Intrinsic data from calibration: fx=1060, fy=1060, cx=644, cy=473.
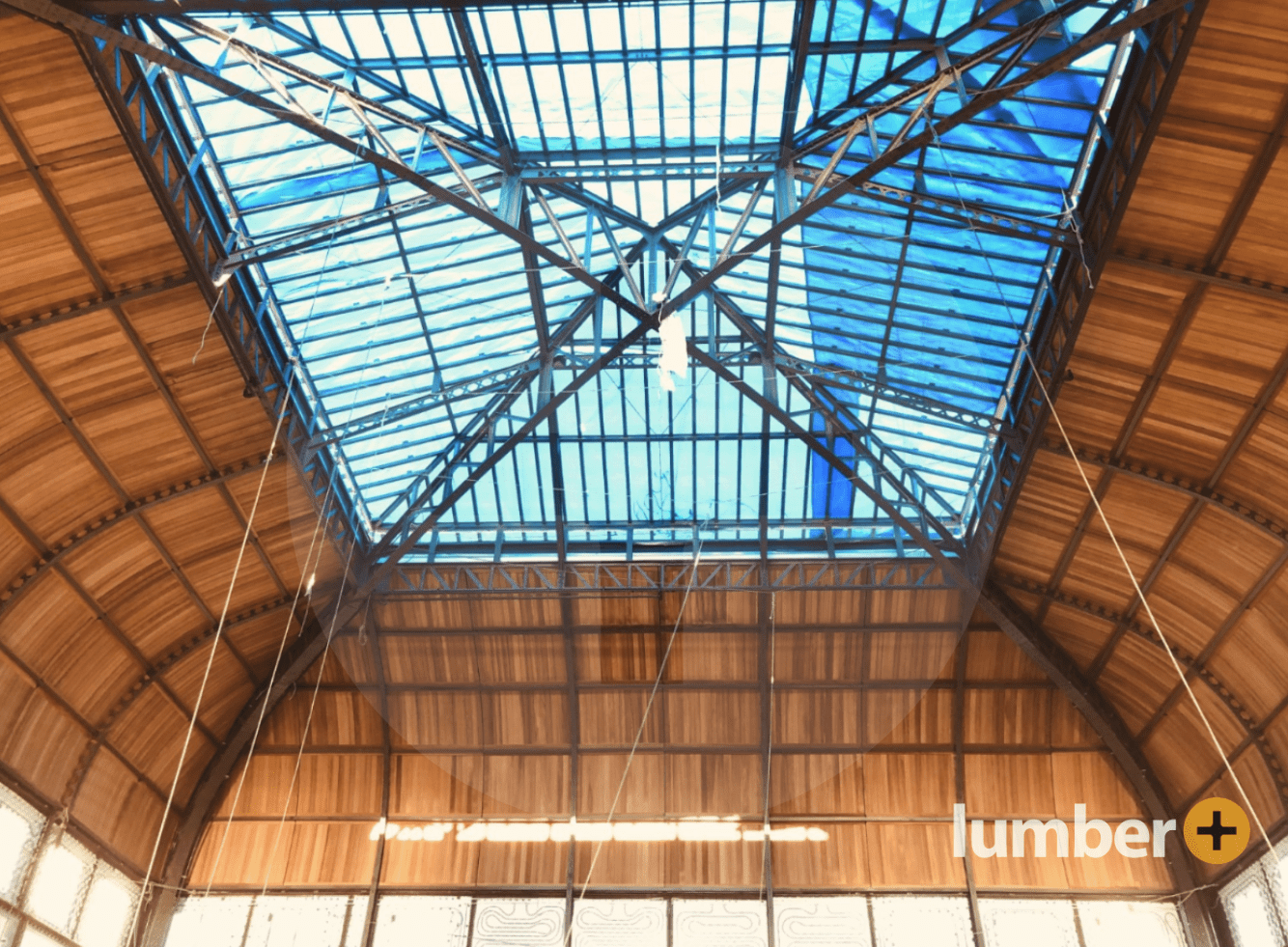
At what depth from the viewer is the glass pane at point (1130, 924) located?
2972 cm

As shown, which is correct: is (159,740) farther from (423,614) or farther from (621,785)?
(621,785)

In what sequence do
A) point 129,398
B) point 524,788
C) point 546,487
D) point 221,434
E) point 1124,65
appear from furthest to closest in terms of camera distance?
point 524,788, point 546,487, point 221,434, point 129,398, point 1124,65

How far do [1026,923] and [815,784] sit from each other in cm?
693

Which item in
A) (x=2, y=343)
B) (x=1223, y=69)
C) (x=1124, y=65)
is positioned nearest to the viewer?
(x=1223, y=69)

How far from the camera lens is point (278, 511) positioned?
27.9m

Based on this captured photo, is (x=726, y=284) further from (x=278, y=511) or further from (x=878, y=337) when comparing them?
(x=278, y=511)

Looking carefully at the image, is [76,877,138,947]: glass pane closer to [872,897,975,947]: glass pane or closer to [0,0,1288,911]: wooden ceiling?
[0,0,1288,911]: wooden ceiling

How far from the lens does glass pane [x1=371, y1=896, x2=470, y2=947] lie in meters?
30.6

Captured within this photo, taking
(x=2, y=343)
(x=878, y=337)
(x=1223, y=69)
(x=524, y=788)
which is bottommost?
(x=524, y=788)

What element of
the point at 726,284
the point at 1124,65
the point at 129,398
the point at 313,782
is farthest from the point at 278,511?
the point at 1124,65

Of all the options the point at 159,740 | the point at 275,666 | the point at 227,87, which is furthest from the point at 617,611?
the point at 227,87

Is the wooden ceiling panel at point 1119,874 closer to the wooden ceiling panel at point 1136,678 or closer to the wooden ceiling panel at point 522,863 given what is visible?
the wooden ceiling panel at point 1136,678

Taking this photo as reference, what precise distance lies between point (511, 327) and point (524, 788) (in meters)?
14.7

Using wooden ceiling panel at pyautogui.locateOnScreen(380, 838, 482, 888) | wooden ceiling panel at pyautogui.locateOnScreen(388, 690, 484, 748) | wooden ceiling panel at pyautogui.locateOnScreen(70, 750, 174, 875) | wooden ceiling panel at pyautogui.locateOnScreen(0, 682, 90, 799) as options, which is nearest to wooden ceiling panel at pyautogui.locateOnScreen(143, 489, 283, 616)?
wooden ceiling panel at pyautogui.locateOnScreen(0, 682, 90, 799)
